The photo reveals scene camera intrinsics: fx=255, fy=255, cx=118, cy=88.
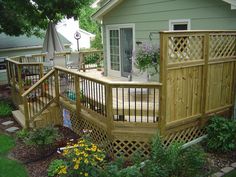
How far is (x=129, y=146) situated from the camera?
4.90 m

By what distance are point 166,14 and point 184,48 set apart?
3.05 meters

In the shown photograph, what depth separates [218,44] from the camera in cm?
504

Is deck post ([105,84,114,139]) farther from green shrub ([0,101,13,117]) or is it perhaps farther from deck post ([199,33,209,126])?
green shrub ([0,101,13,117])

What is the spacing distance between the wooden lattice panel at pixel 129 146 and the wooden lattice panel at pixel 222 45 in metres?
2.18

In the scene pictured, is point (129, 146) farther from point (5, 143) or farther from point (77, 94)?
point (5, 143)

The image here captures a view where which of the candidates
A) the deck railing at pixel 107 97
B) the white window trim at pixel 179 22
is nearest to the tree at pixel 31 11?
the deck railing at pixel 107 97

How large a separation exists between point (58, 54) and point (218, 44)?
21.5 ft

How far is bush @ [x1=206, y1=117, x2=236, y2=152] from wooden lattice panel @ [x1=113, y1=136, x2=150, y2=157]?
1.28 m

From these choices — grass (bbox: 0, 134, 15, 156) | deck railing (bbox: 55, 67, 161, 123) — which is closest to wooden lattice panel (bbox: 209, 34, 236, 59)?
deck railing (bbox: 55, 67, 161, 123)

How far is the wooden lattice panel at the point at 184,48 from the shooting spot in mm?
4332

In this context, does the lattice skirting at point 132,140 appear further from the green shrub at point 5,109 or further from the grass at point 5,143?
the green shrub at point 5,109

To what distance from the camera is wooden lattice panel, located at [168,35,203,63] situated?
4.33 metres

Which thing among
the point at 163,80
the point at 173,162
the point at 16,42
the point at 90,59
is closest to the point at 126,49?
the point at 163,80

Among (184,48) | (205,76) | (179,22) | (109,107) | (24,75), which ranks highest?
(179,22)
